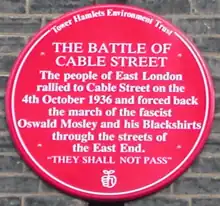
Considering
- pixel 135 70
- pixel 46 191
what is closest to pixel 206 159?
pixel 135 70

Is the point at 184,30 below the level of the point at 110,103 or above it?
above

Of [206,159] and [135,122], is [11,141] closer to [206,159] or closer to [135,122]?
[135,122]

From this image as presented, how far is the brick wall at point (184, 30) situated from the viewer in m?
4.29

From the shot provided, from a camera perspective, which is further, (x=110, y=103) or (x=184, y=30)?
(x=184, y=30)

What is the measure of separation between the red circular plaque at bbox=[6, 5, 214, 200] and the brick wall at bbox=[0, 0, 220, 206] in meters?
0.08

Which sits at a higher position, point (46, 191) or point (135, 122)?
point (135, 122)

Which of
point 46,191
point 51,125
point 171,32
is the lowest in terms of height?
point 46,191

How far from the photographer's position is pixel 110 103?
4.28m

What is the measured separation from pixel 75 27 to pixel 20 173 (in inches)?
33.2

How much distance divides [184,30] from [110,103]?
22.9 inches

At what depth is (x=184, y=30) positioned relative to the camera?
4.39 m

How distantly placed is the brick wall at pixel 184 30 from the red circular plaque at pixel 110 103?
8 centimetres

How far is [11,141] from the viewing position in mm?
4336

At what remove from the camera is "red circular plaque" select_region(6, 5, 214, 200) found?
13.9 ft
